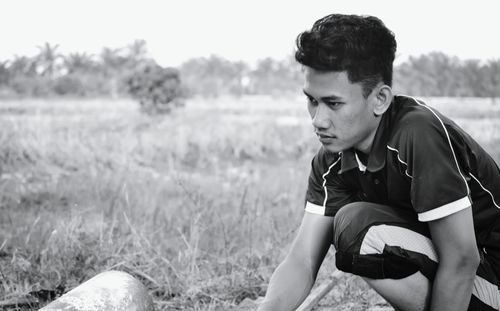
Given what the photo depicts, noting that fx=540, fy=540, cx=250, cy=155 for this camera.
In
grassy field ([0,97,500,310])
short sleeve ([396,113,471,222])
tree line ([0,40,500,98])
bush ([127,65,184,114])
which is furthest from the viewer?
tree line ([0,40,500,98])

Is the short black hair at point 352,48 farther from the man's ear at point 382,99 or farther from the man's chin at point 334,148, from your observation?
the man's chin at point 334,148

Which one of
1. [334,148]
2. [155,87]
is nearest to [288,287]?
[334,148]

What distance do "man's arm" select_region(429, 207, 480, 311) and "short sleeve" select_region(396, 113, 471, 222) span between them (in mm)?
45

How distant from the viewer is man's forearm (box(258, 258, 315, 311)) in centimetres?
212

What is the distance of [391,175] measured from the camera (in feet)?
6.46

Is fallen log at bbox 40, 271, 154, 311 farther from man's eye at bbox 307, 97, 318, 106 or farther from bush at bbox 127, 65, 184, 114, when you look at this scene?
bush at bbox 127, 65, 184, 114

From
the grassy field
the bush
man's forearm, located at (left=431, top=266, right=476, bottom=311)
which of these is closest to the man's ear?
man's forearm, located at (left=431, top=266, right=476, bottom=311)

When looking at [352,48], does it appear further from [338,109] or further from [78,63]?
[78,63]

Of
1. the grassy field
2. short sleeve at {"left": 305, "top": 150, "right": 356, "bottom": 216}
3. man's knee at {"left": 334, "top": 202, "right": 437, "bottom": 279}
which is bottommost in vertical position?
the grassy field

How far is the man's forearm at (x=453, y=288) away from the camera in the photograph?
1.84 m

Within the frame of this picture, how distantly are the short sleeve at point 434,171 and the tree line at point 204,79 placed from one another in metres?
16.2

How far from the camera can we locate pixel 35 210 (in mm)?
4867

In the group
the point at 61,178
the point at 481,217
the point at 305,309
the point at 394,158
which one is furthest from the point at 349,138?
the point at 61,178

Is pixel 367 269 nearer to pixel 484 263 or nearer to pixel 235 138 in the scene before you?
pixel 484 263
